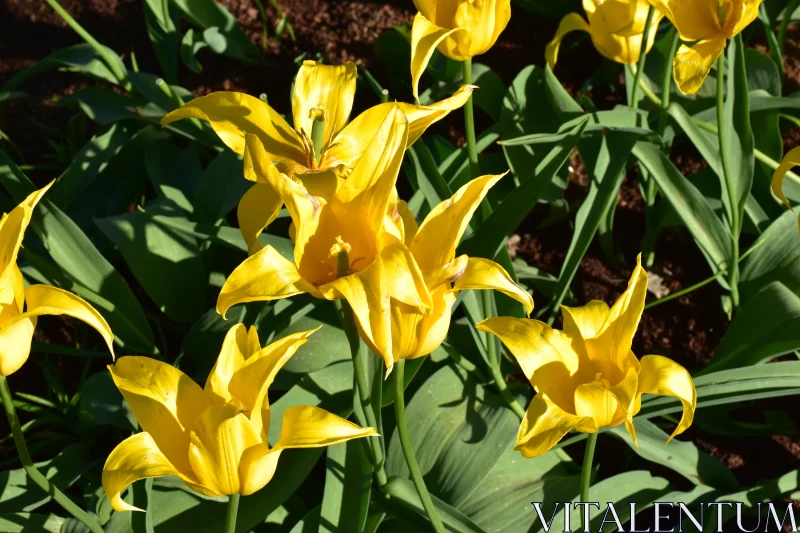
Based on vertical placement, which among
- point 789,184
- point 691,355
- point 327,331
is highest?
point 789,184

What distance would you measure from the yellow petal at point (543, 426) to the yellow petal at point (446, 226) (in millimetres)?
242

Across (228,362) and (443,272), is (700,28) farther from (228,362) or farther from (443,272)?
(228,362)

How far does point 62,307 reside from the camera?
A: 100 centimetres

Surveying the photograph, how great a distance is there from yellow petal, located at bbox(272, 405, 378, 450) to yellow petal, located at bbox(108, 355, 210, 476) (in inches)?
5.9

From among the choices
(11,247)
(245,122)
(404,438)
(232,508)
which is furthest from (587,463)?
(11,247)

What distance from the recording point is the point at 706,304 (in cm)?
197

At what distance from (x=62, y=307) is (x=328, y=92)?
0.55 meters

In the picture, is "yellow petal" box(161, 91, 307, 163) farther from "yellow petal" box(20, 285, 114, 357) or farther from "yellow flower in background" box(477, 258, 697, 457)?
"yellow flower in background" box(477, 258, 697, 457)

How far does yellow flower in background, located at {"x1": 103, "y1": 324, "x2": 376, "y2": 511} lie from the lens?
0.96 metres

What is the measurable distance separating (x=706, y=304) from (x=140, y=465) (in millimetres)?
1498

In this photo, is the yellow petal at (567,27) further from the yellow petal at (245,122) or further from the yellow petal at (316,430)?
the yellow petal at (316,430)

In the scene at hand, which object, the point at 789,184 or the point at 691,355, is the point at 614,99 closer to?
the point at 789,184

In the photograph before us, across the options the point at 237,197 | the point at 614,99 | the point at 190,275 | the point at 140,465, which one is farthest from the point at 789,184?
the point at 140,465

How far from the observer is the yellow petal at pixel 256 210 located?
1.11 meters
